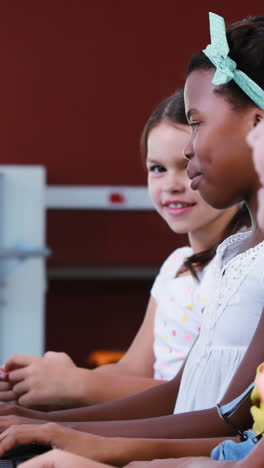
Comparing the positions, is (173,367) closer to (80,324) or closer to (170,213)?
(170,213)

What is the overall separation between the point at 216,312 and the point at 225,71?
286 mm

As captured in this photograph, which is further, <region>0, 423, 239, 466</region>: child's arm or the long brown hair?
the long brown hair

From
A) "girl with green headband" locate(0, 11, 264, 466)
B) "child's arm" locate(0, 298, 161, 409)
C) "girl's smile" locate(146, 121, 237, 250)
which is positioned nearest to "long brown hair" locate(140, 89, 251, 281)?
"girl's smile" locate(146, 121, 237, 250)

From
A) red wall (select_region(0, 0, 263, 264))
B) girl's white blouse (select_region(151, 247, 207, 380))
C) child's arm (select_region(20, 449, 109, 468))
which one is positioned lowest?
child's arm (select_region(20, 449, 109, 468))

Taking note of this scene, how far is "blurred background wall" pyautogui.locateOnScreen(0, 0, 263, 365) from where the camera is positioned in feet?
12.7

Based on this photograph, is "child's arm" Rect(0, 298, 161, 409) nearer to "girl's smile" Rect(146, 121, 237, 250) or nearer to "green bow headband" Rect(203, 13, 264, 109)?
"girl's smile" Rect(146, 121, 237, 250)

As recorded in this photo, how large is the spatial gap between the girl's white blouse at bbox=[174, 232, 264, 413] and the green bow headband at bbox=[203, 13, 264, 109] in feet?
0.56

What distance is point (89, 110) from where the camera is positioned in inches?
153

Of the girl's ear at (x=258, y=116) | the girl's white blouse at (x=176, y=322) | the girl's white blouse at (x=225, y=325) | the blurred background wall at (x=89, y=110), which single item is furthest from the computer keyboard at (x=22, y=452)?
the blurred background wall at (x=89, y=110)

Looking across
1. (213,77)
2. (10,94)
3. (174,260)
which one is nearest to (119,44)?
(10,94)

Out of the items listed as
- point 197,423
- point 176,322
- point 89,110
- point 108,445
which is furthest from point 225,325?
point 89,110

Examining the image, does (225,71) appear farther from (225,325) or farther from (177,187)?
(177,187)

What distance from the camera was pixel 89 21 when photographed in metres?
3.89

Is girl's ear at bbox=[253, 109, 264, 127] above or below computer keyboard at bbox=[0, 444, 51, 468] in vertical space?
above
